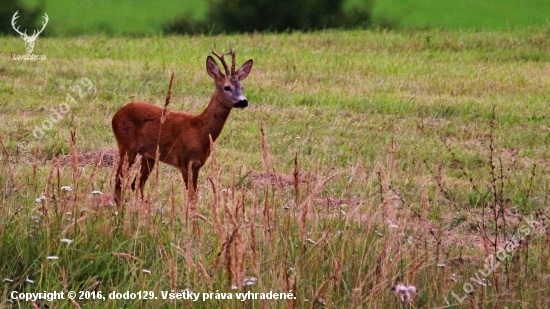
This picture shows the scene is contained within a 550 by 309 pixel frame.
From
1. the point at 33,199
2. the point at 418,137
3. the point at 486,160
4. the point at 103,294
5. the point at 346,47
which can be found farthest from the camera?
the point at 346,47

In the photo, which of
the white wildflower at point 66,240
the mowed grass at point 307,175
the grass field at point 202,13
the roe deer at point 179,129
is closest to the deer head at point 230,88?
the roe deer at point 179,129

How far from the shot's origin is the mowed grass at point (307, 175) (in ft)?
18.3

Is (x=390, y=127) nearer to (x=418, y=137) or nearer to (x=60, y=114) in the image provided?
(x=418, y=137)

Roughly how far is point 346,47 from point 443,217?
1205cm

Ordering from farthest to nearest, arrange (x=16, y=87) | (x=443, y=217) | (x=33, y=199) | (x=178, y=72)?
1. (x=178, y=72)
2. (x=16, y=87)
3. (x=443, y=217)
4. (x=33, y=199)

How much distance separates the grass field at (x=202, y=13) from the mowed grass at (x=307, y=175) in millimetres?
6474

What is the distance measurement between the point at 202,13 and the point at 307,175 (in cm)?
2446

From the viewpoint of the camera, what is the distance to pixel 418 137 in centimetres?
1184

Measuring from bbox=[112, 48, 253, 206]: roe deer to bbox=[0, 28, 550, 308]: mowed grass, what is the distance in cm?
33

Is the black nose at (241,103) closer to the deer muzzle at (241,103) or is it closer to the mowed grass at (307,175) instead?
the deer muzzle at (241,103)

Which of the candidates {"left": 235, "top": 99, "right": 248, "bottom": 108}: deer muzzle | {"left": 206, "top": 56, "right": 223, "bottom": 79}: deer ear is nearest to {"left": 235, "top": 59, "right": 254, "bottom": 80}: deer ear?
{"left": 206, "top": 56, "right": 223, "bottom": 79}: deer ear

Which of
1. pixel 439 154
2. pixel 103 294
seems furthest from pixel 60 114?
pixel 103 294

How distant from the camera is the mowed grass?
5570 mm

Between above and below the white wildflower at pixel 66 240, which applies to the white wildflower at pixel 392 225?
above
